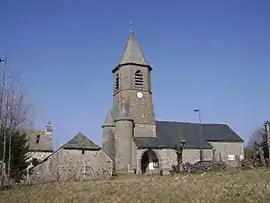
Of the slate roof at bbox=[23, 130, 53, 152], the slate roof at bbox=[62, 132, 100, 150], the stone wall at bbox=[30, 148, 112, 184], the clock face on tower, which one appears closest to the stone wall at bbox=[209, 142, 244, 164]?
the clock face on tower

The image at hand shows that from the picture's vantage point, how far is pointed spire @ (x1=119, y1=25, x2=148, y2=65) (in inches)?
2228

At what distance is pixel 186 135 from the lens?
187 feet

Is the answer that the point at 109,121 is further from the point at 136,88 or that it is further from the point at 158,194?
the point at 158,194

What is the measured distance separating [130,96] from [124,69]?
4807mm

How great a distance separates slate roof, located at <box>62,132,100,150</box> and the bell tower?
9479 mm

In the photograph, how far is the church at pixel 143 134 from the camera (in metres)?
51.2

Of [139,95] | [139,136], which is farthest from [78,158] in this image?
[139,95]

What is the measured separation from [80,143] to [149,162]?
44.9 ft

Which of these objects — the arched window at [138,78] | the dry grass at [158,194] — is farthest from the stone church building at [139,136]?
the dry grass at [158,194]

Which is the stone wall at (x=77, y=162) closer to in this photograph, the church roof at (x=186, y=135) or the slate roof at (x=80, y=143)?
the slate roof at (x=80, y=143)

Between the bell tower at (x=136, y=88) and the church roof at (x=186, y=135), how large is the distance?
1589 millimetres

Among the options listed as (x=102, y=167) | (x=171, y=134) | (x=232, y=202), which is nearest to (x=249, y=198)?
(x=232, y=202)

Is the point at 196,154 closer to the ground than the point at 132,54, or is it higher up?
closer to the ground

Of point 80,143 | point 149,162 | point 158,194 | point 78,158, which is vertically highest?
point 80,143
